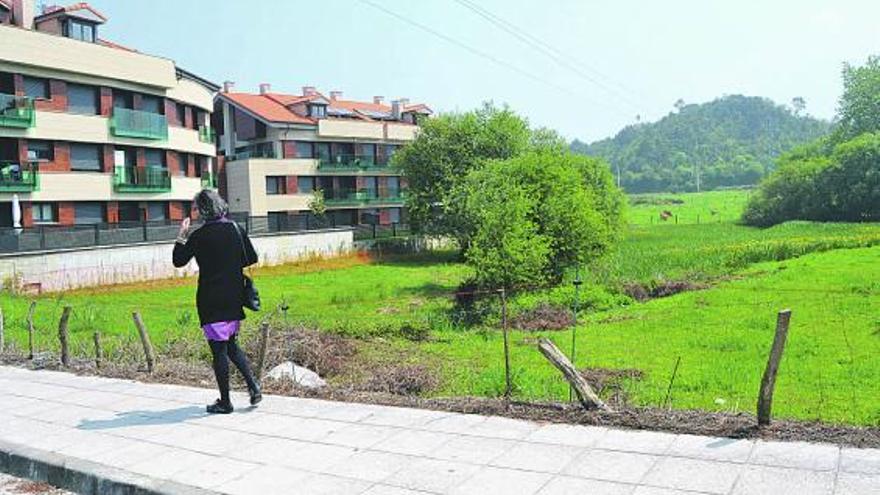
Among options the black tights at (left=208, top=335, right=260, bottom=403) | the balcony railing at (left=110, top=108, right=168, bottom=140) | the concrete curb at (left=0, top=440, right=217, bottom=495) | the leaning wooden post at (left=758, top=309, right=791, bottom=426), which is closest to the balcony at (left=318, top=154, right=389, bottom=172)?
the balcony railing at (left=110, top=108, right=168, bottom=140)

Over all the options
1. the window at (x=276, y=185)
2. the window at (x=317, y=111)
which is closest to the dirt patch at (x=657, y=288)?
the window at (x=276, y=185)

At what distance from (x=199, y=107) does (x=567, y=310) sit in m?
29.7

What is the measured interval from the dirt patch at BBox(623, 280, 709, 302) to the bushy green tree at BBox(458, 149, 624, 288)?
6.47 feet

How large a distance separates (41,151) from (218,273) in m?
30.1

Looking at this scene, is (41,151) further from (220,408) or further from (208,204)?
(220,408)

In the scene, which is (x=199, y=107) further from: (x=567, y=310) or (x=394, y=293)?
(x=567, y=310)

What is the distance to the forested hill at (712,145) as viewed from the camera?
14650cm

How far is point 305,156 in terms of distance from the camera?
52.7m

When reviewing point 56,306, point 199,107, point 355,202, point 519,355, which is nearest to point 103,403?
point 519,355

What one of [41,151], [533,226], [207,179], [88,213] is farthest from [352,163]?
[533,226]

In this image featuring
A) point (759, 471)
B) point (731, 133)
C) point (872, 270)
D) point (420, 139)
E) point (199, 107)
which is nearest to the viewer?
point (759, 471)

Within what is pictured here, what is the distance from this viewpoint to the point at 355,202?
54.6 metres

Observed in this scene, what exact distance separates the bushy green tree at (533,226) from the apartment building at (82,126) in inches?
731

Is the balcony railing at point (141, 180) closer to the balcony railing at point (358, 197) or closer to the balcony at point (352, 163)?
the balcony railing at point (358, 197)
